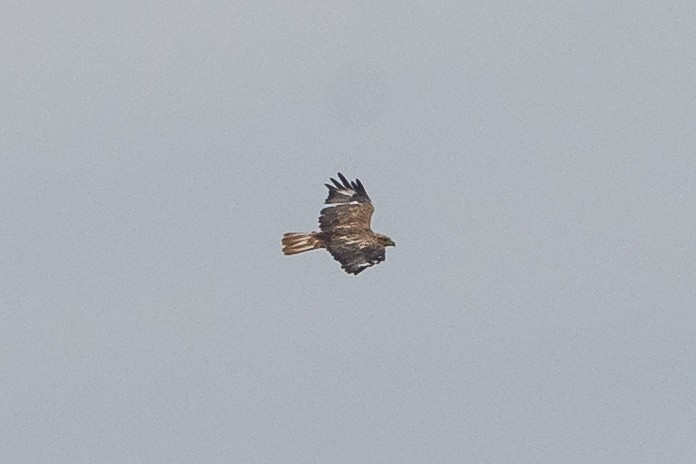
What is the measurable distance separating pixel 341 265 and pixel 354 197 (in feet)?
12.2

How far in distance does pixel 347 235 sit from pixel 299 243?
1.21 metres

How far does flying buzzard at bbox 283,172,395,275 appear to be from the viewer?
44.9m

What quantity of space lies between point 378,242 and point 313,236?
155 cm

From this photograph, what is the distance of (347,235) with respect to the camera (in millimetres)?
46344

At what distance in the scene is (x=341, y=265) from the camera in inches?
1751

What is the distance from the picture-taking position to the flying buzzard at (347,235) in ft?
147

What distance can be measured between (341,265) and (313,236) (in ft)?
6.23

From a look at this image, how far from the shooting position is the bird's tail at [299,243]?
4584 centimetres

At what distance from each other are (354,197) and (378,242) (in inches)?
91.1

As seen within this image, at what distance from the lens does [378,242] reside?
45.8 m

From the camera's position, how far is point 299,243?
4594 cm

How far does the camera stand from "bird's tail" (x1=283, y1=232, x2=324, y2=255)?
1805 inches

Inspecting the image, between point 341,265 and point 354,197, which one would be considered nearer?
point 341,265
